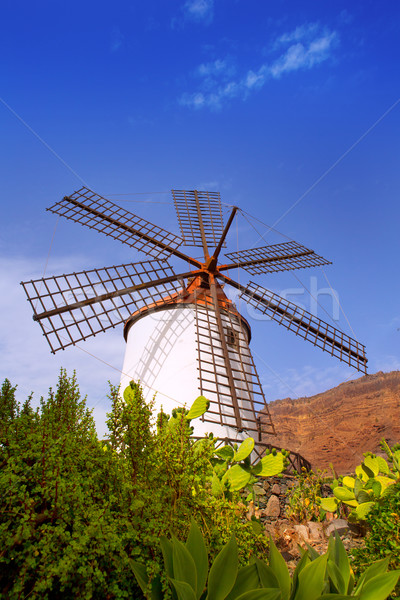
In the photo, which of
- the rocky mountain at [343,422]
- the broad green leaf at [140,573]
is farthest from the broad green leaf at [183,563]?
the rocky mountain at [343,422]

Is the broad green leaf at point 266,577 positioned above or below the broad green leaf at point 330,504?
below

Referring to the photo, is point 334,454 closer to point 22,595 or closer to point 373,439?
point 373,439

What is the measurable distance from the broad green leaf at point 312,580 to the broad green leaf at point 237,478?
3.46 ft

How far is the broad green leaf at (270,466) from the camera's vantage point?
110 inches

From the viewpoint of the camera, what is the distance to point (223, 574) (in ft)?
4.46

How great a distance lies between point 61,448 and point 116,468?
0.24m

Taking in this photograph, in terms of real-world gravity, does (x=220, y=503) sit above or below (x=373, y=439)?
below

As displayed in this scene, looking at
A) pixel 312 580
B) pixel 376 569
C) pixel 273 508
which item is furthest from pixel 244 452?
pixel 273 508

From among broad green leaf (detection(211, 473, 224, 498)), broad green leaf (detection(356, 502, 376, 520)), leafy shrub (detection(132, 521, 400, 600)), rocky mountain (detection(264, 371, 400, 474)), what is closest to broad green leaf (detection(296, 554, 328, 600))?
leafy shrub (detection(132, 521, 400, 600))

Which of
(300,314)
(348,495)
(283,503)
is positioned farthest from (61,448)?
(300,314)

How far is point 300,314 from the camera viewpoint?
936 cm

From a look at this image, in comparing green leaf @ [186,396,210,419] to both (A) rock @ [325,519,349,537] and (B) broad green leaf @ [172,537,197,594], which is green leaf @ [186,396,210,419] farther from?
(A) rock @ [325,519,349,537]

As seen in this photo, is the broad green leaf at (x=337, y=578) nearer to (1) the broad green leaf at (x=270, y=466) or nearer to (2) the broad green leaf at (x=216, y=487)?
(2) the broad green leaf at (x=216, y=487)

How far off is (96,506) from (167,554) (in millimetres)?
306
